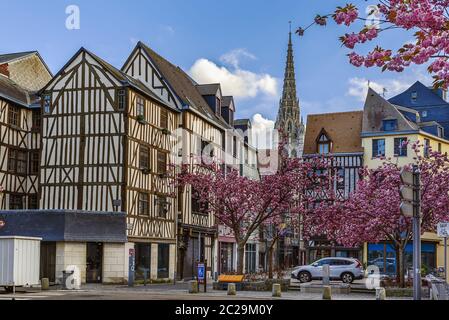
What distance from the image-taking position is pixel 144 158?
34.1 m

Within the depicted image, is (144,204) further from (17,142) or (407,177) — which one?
(407,177)

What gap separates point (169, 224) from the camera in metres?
36.1

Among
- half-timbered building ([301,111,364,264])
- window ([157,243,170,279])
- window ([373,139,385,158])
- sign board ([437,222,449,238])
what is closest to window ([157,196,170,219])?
window ([157,243,170,279])

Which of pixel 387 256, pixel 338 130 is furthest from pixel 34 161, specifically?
pixel 387 256

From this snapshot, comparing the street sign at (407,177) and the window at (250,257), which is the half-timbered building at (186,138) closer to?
the window at (250,257)

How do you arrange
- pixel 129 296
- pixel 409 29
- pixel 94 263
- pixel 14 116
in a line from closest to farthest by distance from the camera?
pixel 409 29 → pixel 129 296 → pixel 94 263 → pixel 14 116

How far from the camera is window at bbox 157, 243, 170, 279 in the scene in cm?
3481

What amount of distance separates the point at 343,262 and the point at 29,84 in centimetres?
2098

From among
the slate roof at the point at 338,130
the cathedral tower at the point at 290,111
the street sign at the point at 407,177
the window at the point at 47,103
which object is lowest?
the street sign at the point at 407,177

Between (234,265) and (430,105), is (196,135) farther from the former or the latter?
(430,105)

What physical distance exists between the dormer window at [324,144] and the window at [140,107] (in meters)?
21.4

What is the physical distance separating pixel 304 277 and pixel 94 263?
1021cm

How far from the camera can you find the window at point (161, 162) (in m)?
35.7

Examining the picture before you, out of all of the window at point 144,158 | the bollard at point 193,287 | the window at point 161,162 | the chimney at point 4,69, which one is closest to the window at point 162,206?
the window at point 161,162
